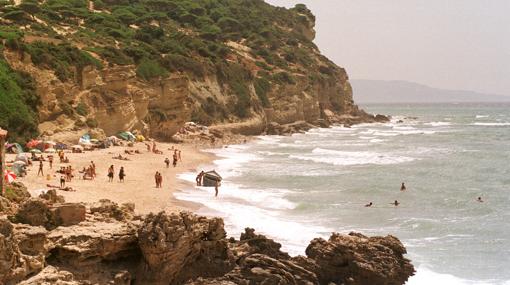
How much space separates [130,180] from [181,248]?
1546cm

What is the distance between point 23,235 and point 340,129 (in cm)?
6586

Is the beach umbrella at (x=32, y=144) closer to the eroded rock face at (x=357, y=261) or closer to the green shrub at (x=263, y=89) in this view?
the eroded rock face at (x=357, y=261)

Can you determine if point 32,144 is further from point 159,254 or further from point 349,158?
point 349,158

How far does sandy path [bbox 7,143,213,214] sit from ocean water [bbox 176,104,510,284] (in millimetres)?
1312

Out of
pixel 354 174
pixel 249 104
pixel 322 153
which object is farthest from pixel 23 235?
pixel 249 104

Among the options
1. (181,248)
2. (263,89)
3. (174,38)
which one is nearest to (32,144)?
(181,248)

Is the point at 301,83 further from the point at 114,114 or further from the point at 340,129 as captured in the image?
the point at 114,114

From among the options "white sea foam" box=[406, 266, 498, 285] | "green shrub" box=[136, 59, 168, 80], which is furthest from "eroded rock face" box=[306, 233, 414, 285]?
"green shrub" box=[136, 59, 168, 80]

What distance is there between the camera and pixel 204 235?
11602mm

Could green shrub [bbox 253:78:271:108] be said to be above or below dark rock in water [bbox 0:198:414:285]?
above

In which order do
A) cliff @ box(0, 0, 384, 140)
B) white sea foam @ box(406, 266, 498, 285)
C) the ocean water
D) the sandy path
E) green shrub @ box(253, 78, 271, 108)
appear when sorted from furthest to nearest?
green shrub @ box(253, 78, 271, 108) < cliff @ box(0, 0, 384, 140) < the sandy path < the ocean water < white sea foam @ box(406, 266, 498, 285)

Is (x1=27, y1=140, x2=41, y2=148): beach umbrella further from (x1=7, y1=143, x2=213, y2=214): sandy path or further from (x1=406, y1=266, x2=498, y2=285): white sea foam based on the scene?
(x1=406, y1=266, x2=498, y2=285): white sea foam

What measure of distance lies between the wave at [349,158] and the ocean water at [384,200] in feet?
0.24

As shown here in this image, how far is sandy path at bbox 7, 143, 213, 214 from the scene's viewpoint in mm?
20031
